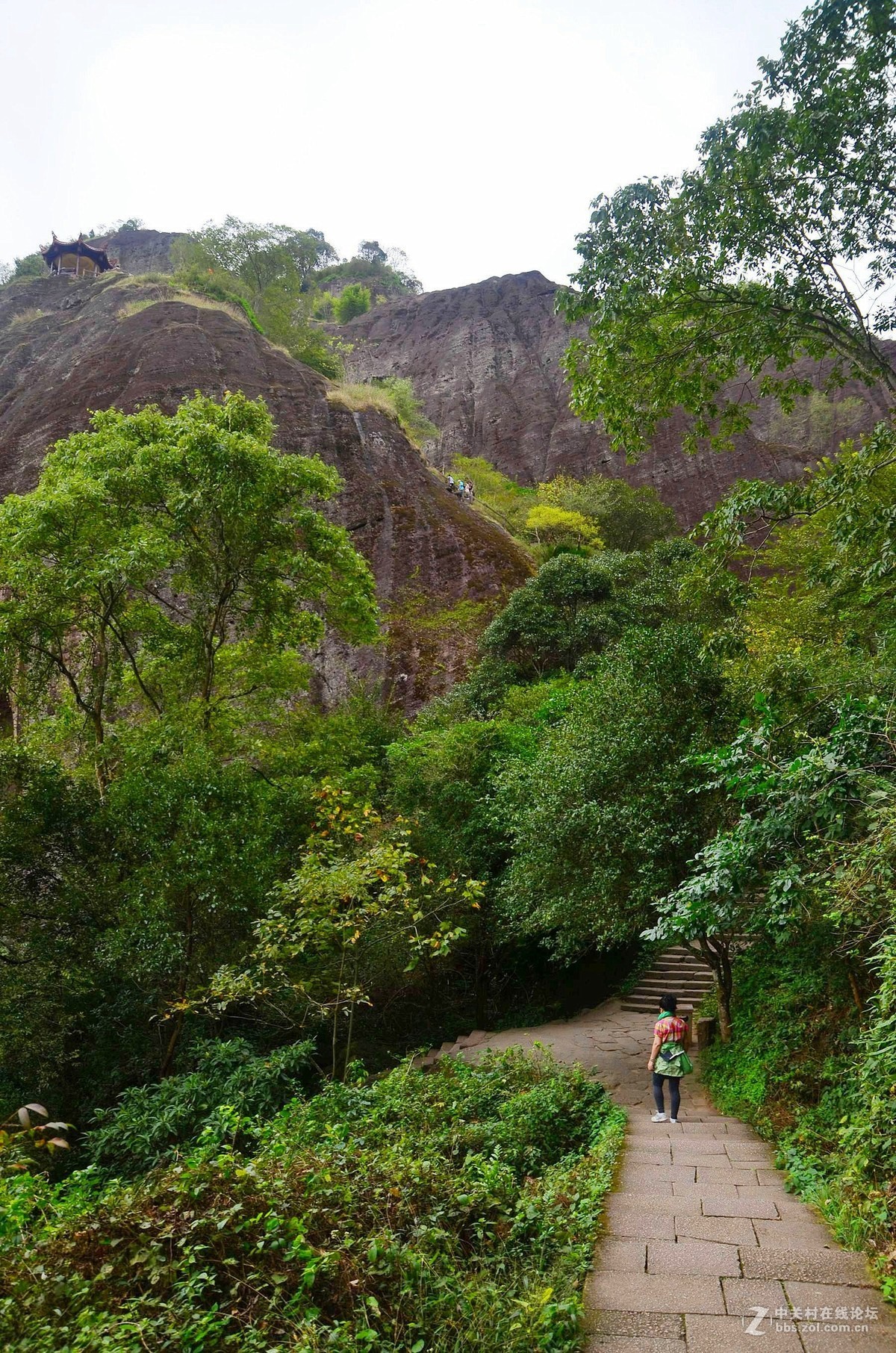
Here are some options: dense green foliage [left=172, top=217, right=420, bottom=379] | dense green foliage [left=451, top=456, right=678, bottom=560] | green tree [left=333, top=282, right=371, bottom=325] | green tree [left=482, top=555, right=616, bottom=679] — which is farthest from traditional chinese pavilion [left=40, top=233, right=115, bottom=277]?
green tree [left=482, top=555, right=616, bottom=679]

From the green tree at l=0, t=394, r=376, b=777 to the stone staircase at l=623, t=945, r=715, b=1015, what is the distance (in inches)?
335

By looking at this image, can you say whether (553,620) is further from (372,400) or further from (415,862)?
(372,400)

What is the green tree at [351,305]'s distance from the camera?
199 feet

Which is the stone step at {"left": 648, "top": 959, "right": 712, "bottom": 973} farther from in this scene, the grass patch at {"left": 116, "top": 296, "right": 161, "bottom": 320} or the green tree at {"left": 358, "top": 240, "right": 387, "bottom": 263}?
the green tree at {"left": 358, "top": 240, "right": 387, "bottom": 263}

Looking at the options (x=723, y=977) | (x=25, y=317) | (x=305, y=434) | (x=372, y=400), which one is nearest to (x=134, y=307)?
(x=25, y=317)

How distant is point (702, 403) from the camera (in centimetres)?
871

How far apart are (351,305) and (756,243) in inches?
2382

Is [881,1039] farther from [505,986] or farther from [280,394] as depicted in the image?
[280,394]

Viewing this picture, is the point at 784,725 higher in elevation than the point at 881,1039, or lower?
higher

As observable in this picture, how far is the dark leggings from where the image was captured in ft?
23.5

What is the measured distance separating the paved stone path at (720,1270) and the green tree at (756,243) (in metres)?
7.14

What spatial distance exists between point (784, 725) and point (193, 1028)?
909 centimetres

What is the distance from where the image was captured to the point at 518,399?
47.0 m

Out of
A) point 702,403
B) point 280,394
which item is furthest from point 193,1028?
point 280,394
